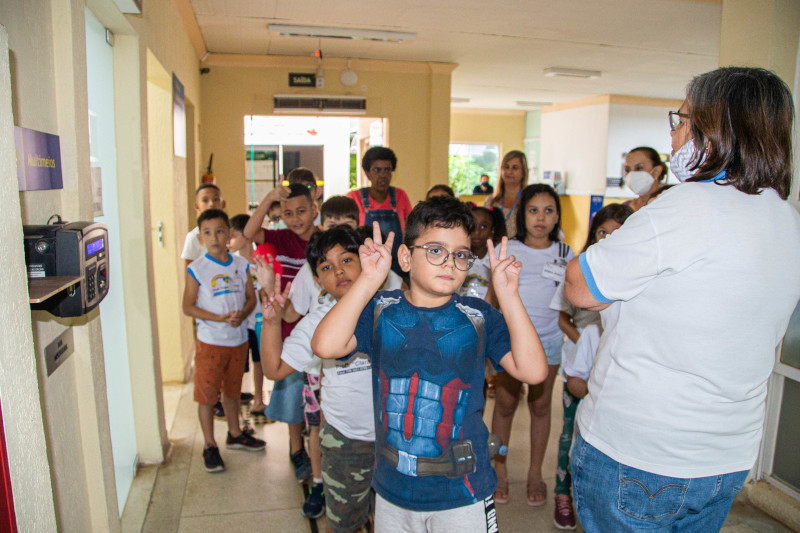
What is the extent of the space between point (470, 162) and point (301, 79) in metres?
7.31

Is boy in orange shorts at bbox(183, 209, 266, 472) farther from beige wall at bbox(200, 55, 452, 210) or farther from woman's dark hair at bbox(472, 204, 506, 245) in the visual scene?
beige wall at bbox(200, 55, 452, 210)

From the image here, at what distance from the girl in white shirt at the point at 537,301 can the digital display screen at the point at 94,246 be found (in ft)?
5.17

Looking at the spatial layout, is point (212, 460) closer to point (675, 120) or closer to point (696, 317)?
point (696, 317)

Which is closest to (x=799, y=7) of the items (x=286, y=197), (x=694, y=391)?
(x=694, y=391)

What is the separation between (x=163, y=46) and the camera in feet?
11.0

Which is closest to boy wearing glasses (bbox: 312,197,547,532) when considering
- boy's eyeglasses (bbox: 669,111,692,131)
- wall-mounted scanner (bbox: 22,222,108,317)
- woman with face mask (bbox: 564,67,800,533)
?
woman with face mask (bbox: 564,67,800,533)

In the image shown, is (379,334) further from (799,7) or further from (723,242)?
(799,7)

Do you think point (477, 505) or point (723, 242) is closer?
point (723, 242)

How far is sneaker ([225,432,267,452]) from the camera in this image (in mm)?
3070

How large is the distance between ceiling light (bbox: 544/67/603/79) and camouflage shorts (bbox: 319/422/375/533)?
667 centimetres

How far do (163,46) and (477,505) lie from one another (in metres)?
3.26

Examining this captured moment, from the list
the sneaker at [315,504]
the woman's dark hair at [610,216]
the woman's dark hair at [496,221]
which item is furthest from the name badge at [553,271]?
the sneaker at [315,504]

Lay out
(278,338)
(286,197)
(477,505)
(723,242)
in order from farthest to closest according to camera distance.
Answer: (286,197) < (278,338) < (477,505) < (723,242)

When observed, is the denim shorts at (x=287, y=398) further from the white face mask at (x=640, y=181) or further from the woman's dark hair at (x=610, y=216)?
the white face mask at (x=640, y=181)
